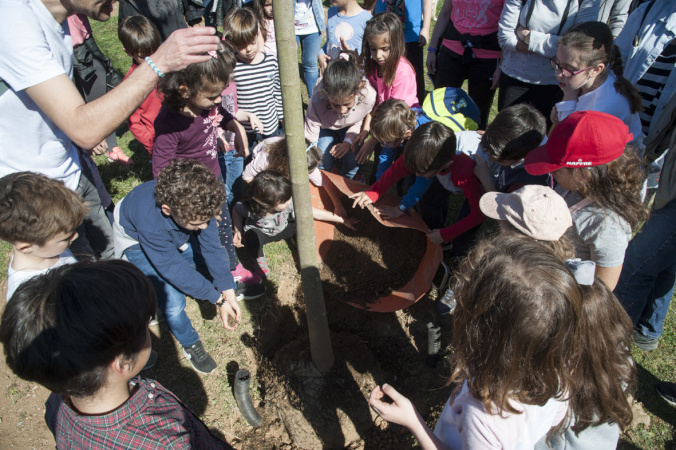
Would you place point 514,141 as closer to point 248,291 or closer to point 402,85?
point 402,85

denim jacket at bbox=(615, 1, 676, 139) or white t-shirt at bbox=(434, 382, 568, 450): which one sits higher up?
denim jacket at bbox=(615, 1, 676, 139)

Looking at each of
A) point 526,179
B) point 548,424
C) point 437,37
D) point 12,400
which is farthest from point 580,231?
point 12,400

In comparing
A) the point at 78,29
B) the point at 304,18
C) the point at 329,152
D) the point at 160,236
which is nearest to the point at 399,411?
the point at 160,236

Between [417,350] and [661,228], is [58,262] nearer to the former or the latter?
[417,350]

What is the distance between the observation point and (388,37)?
3.14 metres

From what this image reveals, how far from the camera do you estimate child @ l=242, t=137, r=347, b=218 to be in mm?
3000

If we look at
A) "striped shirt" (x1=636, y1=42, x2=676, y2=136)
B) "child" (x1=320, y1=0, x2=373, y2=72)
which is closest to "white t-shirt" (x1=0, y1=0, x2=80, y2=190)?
"child" (x1=320, y1=0, x2=373, y2=72)

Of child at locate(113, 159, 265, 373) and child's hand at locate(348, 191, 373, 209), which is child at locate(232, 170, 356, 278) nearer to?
child's hand at locate(348, 191, 373, 209)

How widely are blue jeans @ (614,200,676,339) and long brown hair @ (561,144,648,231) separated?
18.2 inches

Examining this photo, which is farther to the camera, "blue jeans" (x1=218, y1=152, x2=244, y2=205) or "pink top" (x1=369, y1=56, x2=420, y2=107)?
"blue jeans" (x1=218, y1=152, x2=244, y2=205)

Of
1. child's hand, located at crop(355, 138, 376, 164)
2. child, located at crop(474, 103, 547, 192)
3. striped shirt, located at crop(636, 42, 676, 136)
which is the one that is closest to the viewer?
child, located at crop(474, 103, 547, 192)

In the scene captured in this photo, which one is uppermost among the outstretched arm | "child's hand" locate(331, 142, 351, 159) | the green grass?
the outstretched arm

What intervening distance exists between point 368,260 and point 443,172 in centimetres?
88

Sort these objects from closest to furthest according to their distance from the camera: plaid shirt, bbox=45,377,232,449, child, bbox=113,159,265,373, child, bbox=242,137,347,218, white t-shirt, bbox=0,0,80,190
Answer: plaid shirt, bbox=45,377,232,449
white t-shirt, bbox=0,0,80,190
child, bbox=113,159,265,373
child, bbox=242,137,347,218
